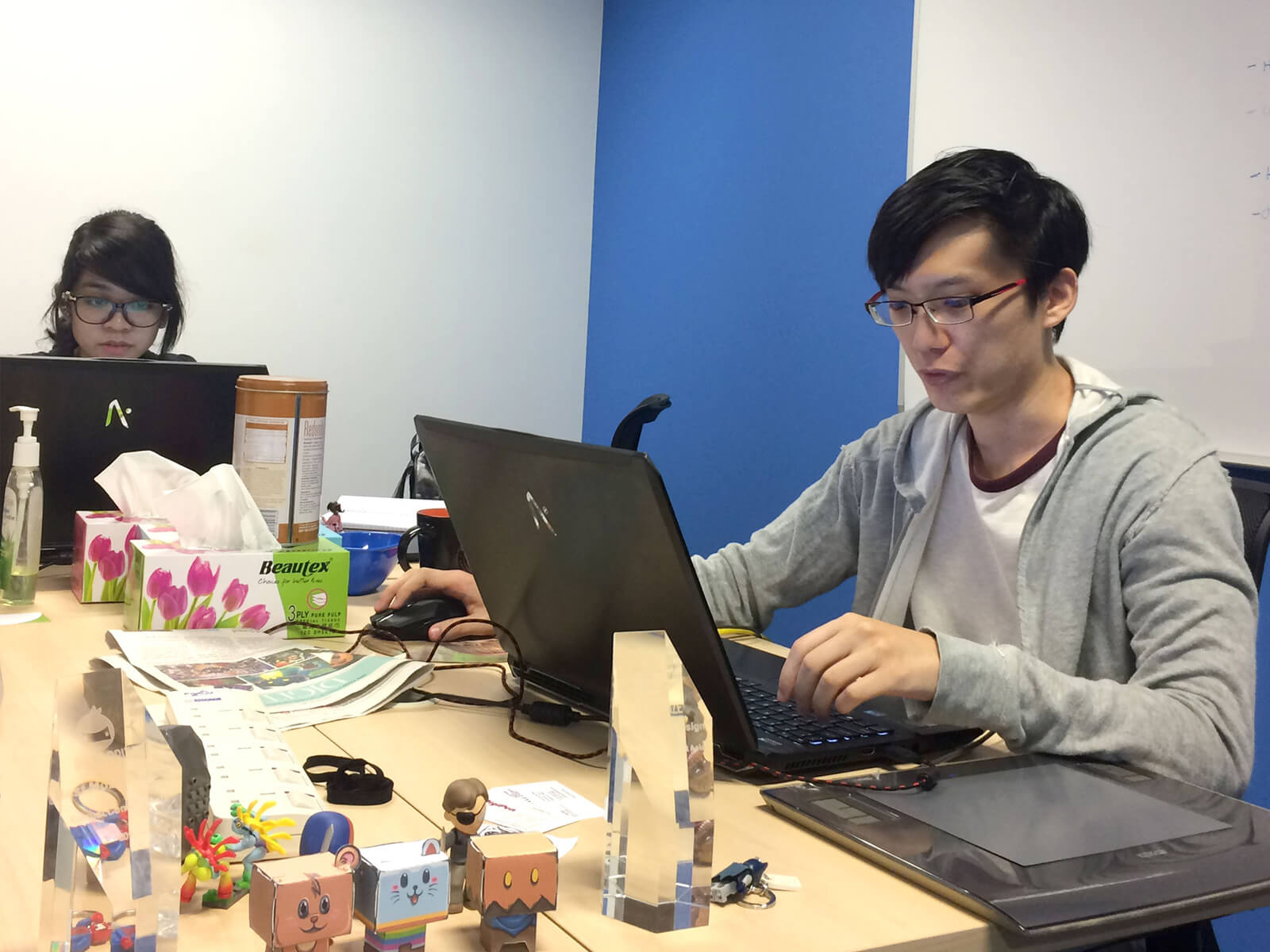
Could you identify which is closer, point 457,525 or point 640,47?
point 457,525

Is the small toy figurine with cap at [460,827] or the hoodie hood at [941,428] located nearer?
the small toy figurine with cap at [460,827]

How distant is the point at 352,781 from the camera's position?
856 millimetres

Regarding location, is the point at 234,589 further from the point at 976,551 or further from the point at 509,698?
the point at 976,551

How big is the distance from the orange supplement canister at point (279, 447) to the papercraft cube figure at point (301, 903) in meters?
0.86

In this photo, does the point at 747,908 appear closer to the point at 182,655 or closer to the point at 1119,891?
the point at 1119,891

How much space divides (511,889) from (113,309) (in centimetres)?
227

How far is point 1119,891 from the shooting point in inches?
28.4

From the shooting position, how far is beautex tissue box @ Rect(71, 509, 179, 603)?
1413 millimetres

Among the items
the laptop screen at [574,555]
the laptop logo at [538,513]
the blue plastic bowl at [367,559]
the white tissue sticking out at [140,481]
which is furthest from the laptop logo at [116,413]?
the laptop logo at [538,513]

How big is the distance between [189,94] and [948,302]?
101 inches

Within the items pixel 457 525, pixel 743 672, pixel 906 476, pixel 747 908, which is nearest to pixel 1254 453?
pixel 906 476

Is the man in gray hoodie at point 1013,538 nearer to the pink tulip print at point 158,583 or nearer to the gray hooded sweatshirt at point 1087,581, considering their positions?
the gray hooded sweatshirt at point 1087,581

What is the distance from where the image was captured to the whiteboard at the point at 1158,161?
1.86m

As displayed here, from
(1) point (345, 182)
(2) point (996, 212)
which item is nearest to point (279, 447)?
(2) point (996, 212)
